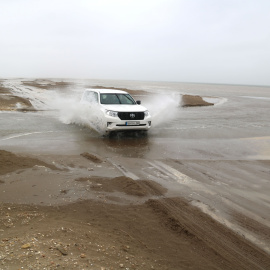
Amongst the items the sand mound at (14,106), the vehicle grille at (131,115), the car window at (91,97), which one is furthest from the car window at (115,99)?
the sand mound at (14,106)

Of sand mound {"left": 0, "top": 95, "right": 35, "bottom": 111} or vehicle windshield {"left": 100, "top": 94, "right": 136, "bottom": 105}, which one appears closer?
vehicle windshield {"left": 100, "top": 94, "right": 136, "bottom": 105}

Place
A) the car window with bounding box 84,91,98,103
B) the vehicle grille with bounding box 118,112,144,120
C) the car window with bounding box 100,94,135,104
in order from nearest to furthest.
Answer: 1. the vehicle grille with bounding box 118,112,144,120
2. the car window with bounding box 100,94,135,104
3. the car window with bounding box 84,91,98,103

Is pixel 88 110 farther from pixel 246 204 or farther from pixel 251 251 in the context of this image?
pixel 251 251

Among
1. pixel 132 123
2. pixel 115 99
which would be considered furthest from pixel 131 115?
pixel 115 99

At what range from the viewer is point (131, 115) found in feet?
35.0

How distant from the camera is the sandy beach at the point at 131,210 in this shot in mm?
3289

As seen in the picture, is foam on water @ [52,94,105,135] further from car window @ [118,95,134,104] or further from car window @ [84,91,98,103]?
car window @ [118,95,134,104]

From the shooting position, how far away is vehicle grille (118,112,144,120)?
10547 mm

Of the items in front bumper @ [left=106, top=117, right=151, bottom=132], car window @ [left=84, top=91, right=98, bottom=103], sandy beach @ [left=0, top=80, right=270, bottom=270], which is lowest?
sandy beach @ [left=0, top=80, right=270, bottom=270]

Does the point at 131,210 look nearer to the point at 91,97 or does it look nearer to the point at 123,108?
the point at 123,108

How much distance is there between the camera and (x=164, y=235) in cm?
394

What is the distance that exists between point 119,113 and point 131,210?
20.5ft

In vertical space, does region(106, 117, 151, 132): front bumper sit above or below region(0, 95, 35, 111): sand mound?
above

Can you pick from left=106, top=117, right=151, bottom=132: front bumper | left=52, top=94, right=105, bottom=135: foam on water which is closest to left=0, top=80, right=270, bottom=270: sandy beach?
left=106, top=117, right=151, bottom=132: front bumper
